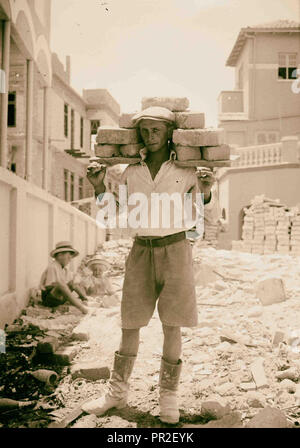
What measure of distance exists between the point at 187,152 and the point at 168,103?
448 mm

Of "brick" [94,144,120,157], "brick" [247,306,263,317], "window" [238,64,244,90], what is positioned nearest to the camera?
"brick" [94,144,120,157]

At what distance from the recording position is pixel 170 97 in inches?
129

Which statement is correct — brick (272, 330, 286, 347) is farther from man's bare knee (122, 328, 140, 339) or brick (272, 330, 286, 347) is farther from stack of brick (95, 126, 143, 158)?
stack of brick (95, 126, 143, 158)

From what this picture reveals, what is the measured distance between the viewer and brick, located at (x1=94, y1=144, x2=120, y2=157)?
10.6 feet

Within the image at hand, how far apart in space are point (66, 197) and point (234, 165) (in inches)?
298

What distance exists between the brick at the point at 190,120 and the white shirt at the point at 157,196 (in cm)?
20

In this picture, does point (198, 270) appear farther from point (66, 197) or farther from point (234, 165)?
point (66, 197)

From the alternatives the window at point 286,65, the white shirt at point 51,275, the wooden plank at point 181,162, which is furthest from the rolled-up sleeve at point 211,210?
the window at point 286,65

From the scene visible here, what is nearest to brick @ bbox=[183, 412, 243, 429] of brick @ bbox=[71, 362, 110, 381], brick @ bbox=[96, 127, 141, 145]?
brick @ bbox=[71, 362, 110, 381]

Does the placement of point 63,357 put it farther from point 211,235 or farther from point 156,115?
point 211,235

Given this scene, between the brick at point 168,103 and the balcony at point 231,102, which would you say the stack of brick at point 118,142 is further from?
the balcony at point 231,102

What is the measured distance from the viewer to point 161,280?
3029mm

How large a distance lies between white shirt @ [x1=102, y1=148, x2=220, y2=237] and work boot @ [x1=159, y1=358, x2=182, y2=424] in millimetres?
869
